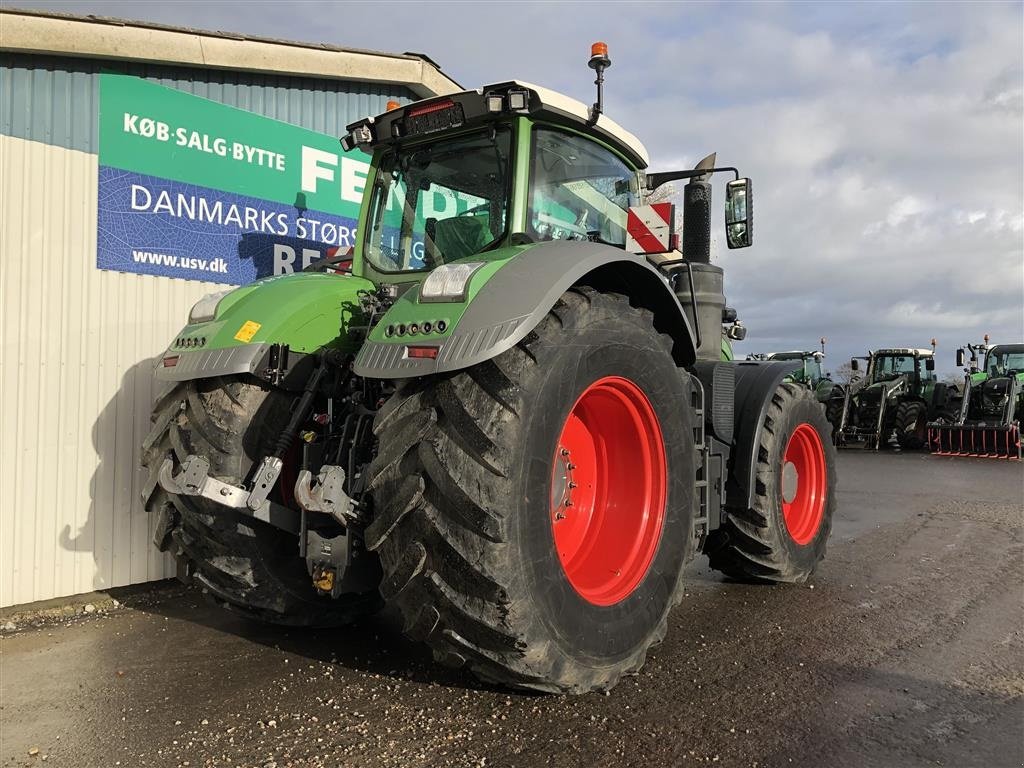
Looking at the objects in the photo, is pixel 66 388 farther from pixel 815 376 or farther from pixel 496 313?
pixel 815 376

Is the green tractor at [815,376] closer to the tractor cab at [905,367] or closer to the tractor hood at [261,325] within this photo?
the tractor cab at [905,367]

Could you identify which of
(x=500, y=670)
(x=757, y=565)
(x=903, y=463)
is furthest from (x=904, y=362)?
(x=500, y=670)

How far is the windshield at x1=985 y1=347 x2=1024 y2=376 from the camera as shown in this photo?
18.1 meters

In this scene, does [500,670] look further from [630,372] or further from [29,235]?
[29,235]

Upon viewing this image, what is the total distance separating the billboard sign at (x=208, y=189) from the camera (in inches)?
196

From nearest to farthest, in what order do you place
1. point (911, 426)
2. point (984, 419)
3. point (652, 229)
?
point (652, 229), point (984, 419), point (911, 426)

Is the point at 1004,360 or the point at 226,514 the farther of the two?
the point at 1004,360

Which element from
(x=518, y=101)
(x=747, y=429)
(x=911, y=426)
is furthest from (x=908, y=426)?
(x=518, y=101)

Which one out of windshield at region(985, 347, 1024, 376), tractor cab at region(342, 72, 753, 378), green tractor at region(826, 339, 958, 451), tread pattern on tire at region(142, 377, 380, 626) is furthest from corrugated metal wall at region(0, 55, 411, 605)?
windshield at region(985, 347, 1024, 376)

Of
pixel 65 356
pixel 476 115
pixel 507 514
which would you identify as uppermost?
pixel 476 115

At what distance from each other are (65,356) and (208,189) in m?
1.60

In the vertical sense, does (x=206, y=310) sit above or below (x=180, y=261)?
below

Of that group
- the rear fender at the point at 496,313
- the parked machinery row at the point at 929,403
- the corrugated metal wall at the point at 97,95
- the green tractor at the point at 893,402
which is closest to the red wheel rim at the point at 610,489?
the rear fender at the point at 496,313

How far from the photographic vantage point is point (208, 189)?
546 centimetres
